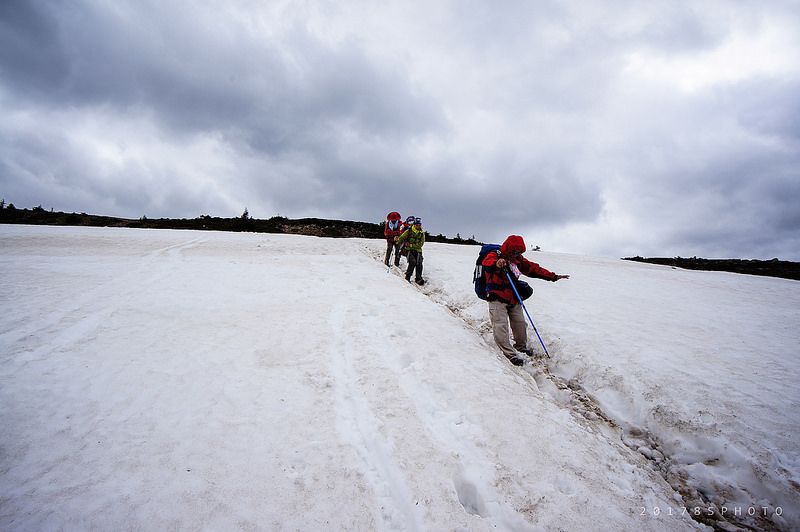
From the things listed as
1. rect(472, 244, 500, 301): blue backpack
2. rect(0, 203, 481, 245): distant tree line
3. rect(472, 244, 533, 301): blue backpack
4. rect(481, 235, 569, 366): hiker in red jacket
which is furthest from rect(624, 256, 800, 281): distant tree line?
rect(472, 244, 500, 301): blue backpack

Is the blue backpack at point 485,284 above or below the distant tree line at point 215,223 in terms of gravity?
below

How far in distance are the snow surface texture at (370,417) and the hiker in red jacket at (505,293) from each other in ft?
1.52

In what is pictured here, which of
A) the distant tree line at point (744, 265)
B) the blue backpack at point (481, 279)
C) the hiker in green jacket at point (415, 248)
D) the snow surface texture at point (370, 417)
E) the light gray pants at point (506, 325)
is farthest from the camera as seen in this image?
the distant tree line at point (744, 265)

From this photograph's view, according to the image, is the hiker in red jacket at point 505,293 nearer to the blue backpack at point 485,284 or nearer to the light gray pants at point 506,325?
the light gray pants at point 506,325

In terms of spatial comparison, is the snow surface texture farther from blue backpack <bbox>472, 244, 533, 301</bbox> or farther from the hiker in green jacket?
the hiker in green jacket

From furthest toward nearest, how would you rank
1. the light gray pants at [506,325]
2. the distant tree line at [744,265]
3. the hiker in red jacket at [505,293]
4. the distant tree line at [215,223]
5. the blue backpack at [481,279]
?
the distant tree line at [215,223] → the distant tree line at [744,265] → the blue backpack at [481,279] → the hiker in red jacket at [505,293] → the light gray pants at [506,325]

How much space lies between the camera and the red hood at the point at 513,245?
6.55 metres

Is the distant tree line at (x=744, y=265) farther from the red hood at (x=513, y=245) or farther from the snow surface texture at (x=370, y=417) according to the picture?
the red hood at (x=513, y=245)

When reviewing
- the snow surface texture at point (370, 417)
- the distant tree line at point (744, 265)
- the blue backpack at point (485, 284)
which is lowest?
the snow surface texture at point (370, 417)

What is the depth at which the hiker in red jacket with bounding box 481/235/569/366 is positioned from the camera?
20.3ft

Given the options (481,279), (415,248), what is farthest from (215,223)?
(481,279)

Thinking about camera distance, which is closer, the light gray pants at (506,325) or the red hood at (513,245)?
the light gray pants at (506,325)

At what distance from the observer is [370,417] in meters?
3.87

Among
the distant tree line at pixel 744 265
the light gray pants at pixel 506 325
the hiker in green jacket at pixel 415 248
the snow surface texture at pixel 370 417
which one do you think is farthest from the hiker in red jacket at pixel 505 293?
the distant tree line at pixel 744 265
